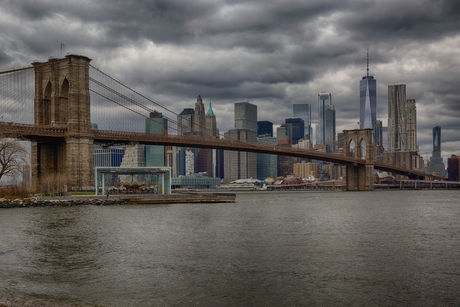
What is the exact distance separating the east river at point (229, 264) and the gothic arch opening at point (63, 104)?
37020 millimetres

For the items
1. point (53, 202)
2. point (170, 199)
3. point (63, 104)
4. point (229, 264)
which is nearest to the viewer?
point (229, 264)

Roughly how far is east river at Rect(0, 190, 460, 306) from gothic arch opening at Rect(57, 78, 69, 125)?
37.0 metres

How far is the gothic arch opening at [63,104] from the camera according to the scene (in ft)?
222

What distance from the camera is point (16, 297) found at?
1392cm

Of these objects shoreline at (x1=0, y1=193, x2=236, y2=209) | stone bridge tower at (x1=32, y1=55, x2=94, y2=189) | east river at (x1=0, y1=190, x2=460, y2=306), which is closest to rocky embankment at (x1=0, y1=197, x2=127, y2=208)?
shoreline at (x1=0, y1=193, x2=236, y2=209)

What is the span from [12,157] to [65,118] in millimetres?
17869

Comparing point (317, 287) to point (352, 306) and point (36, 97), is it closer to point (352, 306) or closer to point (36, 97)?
point (352, 306)

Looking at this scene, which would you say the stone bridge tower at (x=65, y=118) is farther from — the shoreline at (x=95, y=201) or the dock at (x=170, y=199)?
the dock at (x=170, y=199)

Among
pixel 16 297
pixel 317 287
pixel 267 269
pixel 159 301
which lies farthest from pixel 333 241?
pixel 16 297

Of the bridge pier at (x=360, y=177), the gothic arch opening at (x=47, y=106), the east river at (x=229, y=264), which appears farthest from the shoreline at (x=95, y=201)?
the bridge pier at (x=360, y=177)

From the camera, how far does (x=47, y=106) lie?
70.3 m

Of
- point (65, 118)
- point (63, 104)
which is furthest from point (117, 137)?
point (63, 104)

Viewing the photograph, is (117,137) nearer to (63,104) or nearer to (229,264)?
(63,104)

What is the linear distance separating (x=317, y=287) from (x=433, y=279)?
4.26 meters
